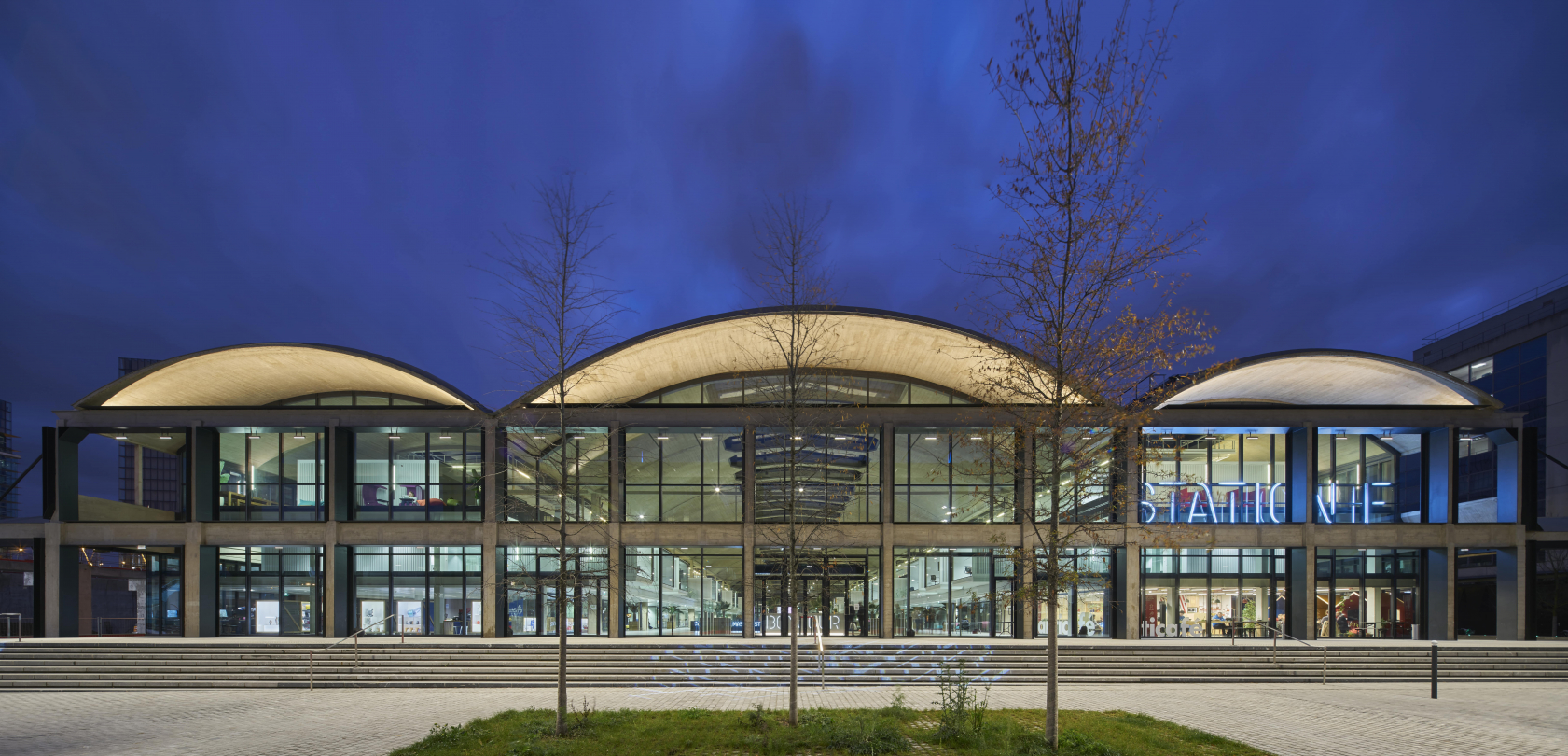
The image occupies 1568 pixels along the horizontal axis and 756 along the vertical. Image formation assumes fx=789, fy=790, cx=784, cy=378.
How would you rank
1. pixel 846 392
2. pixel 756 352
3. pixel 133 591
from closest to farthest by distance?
pixel 756 352 → pixel 846 392 → pixel 133 591

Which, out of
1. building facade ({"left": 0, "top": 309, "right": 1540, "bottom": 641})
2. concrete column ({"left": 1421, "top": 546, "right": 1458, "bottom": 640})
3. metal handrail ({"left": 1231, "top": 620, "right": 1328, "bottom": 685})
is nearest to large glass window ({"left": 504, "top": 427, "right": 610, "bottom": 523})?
building facade ({"left": 0, "top": 309, "right": 1540, "bottom": 641})

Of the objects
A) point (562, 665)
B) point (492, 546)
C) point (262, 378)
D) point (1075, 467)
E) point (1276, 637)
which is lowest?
point (1276, 637)

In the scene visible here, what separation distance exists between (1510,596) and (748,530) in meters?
26.2

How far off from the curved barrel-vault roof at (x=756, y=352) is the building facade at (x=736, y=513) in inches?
6.7

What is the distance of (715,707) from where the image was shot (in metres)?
16.4

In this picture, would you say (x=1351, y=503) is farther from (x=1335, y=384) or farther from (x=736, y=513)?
(x=736, y=513)

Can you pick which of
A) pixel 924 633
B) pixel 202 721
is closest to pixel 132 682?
pixel 202 721

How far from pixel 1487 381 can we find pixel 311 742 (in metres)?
59.4

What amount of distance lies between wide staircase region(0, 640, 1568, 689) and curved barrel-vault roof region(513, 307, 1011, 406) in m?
8.23

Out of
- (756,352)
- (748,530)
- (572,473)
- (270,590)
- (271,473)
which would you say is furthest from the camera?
(756,352)

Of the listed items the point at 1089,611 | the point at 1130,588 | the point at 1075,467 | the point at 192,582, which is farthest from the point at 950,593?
the point at 192,582

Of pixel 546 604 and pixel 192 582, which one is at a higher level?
pixel 192 582

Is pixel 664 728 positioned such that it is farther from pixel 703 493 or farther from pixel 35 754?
pixel 703 493

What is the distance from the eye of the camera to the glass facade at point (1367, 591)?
2823 cm
